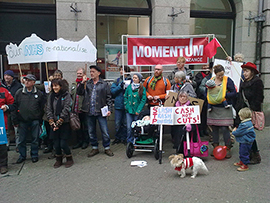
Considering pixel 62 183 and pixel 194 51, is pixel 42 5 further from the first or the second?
pixel 62 183

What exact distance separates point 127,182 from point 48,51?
3319 mm

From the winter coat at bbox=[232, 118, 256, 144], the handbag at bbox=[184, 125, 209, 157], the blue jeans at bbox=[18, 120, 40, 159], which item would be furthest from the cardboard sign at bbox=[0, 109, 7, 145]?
the winter coat at bbox=[232, 118, 256, 144]

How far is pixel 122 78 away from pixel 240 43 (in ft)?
16.6

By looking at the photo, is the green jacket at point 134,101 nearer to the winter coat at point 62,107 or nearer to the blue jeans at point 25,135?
the winter coat at point 62,107

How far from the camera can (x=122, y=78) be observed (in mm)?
7023

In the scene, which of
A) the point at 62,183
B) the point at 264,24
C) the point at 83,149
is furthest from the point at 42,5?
the point at 264,24

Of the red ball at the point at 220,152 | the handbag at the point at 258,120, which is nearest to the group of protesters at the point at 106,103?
the handbag at the point at 258,120

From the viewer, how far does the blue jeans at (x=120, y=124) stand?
700 centimetres

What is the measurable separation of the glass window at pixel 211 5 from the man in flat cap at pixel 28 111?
21.4ft

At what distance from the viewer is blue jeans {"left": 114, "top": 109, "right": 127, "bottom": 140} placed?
6996 mm

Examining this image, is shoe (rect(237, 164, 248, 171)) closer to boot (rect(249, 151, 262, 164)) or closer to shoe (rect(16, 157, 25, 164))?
boot (rect(249, 151, 262, 164))

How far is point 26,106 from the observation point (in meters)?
5.61

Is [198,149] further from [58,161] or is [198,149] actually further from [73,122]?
[58,161]

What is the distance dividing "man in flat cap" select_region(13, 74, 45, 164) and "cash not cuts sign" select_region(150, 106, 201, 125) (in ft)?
8.59
